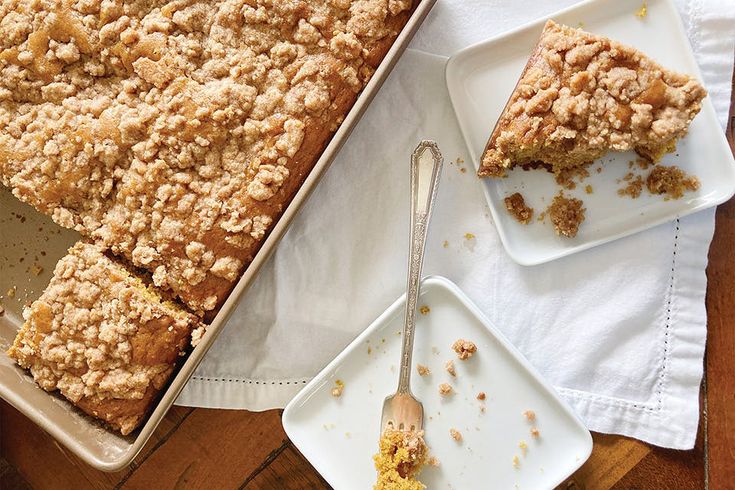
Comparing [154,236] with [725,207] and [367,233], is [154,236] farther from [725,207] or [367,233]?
[725,207]

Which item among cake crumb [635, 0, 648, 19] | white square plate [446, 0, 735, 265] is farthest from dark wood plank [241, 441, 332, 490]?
cake crumb [635, 0, 648, 19]

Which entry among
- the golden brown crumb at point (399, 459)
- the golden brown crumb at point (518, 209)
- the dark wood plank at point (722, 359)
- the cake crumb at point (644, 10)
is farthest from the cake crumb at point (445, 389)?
the cake crumb at point (644, 10)

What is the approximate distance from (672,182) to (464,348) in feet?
2.60

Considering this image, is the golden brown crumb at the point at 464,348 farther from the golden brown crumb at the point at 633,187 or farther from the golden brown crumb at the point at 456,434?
the golden brown crumb at the point at 633,187

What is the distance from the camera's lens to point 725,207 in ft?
6.91

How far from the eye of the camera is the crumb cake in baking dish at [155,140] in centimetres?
176

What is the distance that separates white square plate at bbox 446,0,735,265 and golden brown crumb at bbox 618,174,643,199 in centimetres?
2

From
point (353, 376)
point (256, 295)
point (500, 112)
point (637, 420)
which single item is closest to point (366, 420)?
point (353, 376)

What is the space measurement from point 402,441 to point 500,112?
1046 millimetres

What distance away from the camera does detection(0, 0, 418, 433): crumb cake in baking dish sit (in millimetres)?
1757

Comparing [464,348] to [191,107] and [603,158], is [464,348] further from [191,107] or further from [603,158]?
[191,107]

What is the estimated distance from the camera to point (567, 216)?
6.66 ft

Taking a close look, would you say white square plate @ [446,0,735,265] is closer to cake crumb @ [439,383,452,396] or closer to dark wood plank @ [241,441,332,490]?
cake crumb @ [439,383,452,396]

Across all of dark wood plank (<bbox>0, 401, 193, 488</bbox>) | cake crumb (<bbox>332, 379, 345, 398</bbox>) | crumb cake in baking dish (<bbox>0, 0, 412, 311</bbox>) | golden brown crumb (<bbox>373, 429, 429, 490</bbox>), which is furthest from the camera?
dark wood plank (<bbox>0, 401, 193, 488</bbox>)
